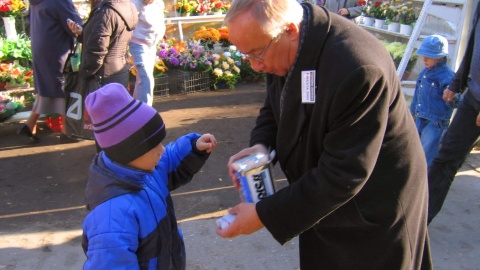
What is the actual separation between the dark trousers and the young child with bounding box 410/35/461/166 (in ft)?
1.56

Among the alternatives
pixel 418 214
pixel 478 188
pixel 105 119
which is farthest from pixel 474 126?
pixel 105 119

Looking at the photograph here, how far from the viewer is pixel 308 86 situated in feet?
5.76

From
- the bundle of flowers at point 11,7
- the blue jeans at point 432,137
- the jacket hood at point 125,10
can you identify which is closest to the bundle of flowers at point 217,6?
the bundle of flowers at point 11,7

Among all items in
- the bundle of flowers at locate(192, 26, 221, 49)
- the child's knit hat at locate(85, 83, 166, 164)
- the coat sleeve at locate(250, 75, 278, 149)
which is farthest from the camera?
the bundle of flowers at locate(192, 26, 221, 49)

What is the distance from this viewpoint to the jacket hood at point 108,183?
1.90m

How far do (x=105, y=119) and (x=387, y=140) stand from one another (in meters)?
1.01

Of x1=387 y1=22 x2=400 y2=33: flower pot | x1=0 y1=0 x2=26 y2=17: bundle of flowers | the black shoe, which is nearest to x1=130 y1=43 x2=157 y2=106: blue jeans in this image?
the black shoe

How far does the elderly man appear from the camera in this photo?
5.41 ft

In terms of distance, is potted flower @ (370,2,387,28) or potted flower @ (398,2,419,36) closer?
potted flower @ (398,2,419,36)

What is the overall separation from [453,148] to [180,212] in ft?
6.93

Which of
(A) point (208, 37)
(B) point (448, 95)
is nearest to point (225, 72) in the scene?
(A) point (208, 37)

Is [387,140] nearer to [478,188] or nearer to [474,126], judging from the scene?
[474,126]

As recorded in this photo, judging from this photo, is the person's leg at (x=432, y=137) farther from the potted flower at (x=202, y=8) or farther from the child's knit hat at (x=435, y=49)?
the potted flower at (x=202, y=8)

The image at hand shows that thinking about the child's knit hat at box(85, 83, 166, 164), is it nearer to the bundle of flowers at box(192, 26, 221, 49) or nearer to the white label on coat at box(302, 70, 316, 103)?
the white label on coat at box(302, 70, 316, 103)
